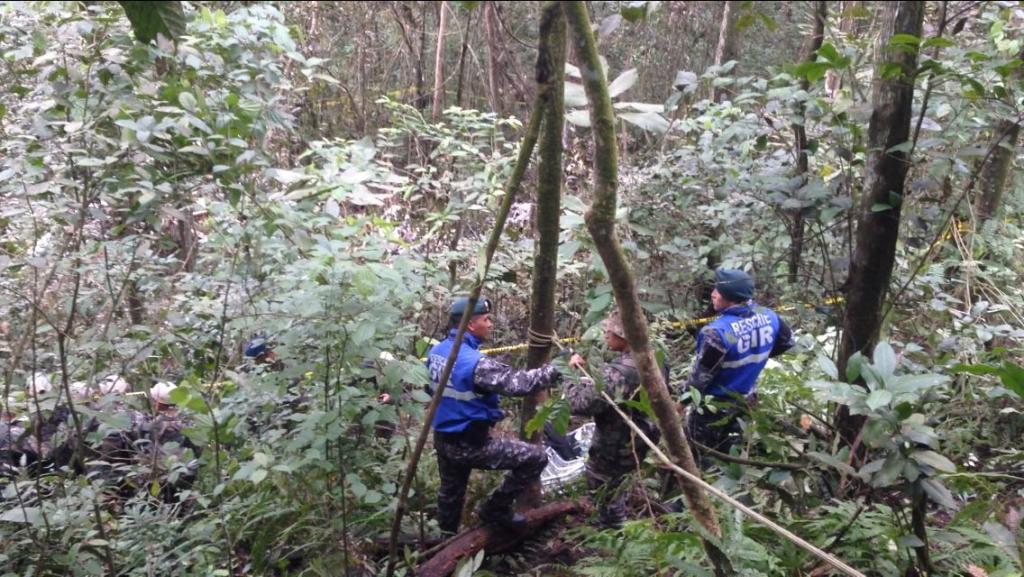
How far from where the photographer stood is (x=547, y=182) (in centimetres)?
327

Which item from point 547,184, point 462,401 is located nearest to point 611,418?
point 462,401

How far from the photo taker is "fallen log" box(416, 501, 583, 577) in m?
3.88

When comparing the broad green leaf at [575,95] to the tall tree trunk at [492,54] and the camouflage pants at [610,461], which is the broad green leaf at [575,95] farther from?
the tall tree trunk at [492,54]

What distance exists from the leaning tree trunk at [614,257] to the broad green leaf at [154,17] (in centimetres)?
102

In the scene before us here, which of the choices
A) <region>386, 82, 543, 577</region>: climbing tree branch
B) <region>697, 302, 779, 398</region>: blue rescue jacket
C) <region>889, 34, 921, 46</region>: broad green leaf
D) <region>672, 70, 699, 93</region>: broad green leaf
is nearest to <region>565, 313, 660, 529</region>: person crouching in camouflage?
<region>697, 302, 779, 398</region>: blue rescue jacket

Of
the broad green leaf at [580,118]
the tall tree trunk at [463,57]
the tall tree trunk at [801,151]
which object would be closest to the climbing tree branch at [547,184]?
the broad green leaf at [580,118]

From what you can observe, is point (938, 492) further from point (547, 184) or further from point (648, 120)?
point (547, 184)

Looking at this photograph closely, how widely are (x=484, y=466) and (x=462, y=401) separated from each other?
15.7 inches

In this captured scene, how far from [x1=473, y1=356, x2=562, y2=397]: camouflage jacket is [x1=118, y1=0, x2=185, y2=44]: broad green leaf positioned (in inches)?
87.2

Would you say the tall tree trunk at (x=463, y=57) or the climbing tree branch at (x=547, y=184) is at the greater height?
the tall tree trunk at (x=463, y=57)

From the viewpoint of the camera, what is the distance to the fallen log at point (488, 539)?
388cm

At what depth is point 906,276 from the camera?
172 inches

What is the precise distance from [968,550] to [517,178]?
7.07 ft

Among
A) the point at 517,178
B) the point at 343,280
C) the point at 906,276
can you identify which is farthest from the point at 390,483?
the point at 906,276
